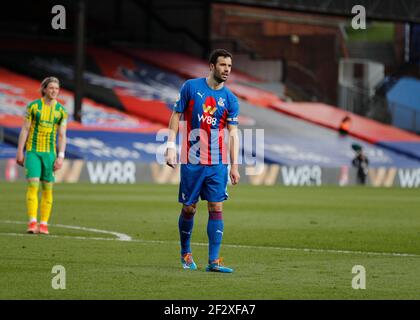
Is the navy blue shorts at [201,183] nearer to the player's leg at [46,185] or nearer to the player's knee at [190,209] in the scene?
the player's knee at [190,209]

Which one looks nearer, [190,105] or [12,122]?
[190,105]

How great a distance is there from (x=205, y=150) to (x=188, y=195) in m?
0.49

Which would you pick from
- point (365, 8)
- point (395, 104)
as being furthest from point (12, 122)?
point (395, 104)

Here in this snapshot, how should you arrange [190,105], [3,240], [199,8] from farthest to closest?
[199,8]
[3,240]
[190,105]

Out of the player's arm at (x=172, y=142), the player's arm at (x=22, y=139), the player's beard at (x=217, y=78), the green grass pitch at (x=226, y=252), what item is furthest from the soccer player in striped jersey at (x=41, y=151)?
the player's beard at (x=217, y=78)

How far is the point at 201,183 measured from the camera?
37.8 feet

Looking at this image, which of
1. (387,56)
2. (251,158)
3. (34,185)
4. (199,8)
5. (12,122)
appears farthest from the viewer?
(387,56)

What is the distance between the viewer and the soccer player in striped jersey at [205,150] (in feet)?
37.7

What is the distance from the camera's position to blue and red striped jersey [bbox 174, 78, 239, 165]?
11500mm

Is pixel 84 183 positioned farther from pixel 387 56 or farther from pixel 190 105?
pixel 387 56

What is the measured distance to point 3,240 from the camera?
14.5 m

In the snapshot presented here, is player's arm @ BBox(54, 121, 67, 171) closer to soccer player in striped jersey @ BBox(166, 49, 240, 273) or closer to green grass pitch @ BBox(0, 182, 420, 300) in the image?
green grass pitch @ BBox(0, 182, 420, 300)

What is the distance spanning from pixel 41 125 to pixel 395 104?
45527 mm

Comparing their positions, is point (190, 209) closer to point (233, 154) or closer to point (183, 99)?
point (233, 154)
